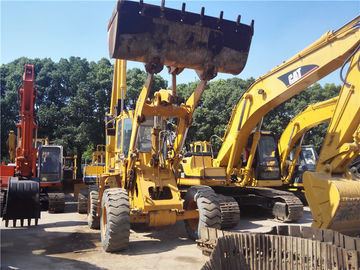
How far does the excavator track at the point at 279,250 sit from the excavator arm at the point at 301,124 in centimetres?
616

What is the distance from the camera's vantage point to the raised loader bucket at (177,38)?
511cm

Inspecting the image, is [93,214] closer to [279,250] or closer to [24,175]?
[24,175]

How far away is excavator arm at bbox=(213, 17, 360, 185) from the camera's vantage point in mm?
6625

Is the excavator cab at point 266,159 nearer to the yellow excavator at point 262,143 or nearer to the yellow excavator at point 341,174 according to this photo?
the yellow excavator at point 262,143

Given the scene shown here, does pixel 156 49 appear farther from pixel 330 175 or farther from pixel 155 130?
pixel 330 175

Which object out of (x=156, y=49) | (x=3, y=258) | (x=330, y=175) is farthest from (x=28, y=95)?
(x=330, y=175)

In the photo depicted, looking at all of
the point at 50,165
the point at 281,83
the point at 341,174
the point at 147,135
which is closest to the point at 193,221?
the point at 147,135

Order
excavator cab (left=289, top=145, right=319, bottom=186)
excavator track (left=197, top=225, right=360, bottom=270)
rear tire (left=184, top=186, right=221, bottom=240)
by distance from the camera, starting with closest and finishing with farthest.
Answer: excavator track (left=197, top=225, right=360, bottom=270)
rear tire (left=184, top=186, right=221, bottom=240)
excavator cab (left=289, top=145, right=319, bottom=186)

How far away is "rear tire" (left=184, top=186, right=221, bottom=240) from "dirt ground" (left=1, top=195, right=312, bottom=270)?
1.05 ft

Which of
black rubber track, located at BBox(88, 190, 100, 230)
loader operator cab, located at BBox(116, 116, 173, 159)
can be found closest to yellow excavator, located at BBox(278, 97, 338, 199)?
loader operator cab, located at BBox(116, 116, 173, 159)

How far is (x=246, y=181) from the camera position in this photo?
9.96 metres

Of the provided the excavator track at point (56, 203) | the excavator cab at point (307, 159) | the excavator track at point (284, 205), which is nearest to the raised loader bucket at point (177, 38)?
the excavator track at point (284, 205)

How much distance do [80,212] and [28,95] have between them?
167 inches

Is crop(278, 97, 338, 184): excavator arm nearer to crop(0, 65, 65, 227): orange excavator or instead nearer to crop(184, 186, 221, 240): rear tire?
crop(184, 186, 221, 240): rear tire
